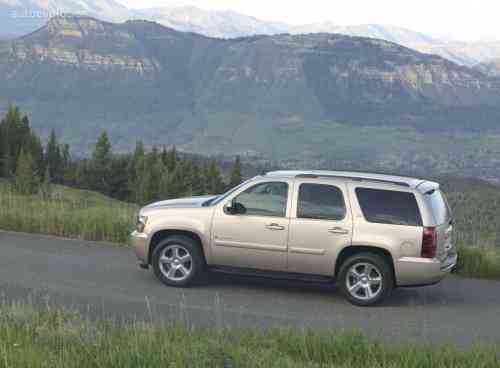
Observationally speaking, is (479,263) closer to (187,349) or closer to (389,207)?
(389,207)

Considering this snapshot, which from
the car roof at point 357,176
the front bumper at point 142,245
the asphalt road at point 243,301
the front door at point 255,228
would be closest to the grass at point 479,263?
the asphalt road at point 243,301

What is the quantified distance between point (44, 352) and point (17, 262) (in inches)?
245

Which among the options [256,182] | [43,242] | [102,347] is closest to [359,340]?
[102,347]

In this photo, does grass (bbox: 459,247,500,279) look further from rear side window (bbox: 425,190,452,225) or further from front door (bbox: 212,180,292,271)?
front door (bbox: 212,180,292,271)

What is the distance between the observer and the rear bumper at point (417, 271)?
9.93m

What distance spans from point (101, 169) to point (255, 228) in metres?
104

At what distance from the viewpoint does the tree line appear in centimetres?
9794

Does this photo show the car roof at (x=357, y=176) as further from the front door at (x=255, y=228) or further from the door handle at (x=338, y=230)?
the door handle at (x=338, y=230)

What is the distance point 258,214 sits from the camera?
10609mm

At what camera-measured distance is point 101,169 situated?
370 feet

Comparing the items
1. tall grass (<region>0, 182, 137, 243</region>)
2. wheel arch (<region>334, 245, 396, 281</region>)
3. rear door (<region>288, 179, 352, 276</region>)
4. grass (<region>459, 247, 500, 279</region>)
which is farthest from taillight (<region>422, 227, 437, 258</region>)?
tall grass (<region>0, 182, 137, 243</region>)

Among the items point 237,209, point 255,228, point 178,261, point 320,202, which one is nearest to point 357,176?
point 320,202

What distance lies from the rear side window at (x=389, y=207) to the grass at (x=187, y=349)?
8.87 ft

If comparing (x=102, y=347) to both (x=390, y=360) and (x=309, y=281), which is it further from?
(x=309, y=281)
